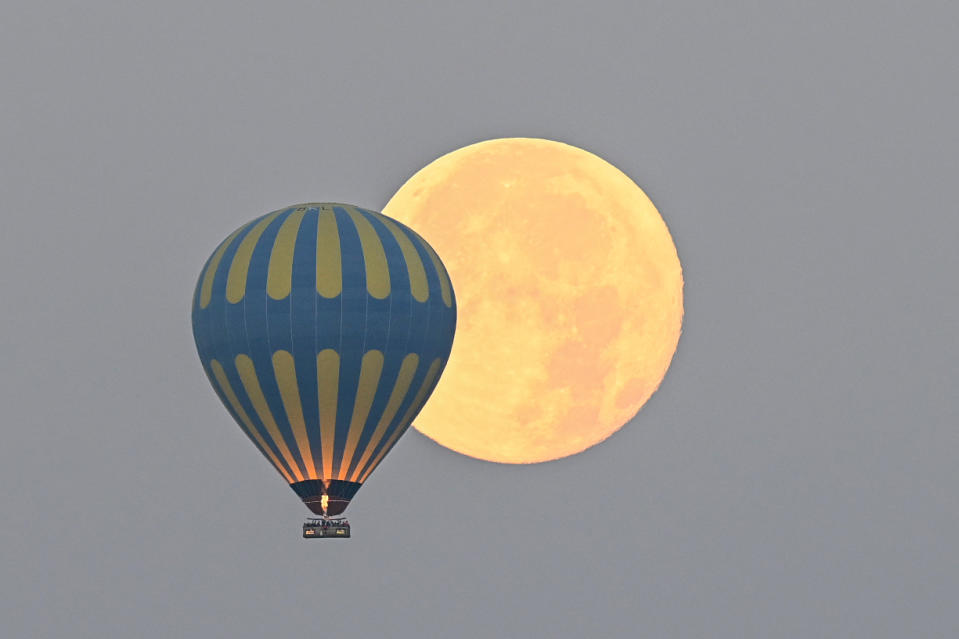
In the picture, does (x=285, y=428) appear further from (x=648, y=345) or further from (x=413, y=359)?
(x=648, y=345)

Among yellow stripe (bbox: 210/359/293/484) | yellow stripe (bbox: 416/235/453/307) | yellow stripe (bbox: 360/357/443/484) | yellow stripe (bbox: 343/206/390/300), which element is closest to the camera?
yellow stripe (bbox: 343/206/390/300)

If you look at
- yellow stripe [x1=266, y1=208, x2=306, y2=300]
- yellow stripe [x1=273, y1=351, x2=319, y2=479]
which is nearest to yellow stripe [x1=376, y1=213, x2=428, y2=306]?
yellow stripe [x1=266, y1=208, x2=306, y2=300]

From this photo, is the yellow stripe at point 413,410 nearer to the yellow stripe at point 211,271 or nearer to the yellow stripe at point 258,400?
the yellow stripe at point 258,400

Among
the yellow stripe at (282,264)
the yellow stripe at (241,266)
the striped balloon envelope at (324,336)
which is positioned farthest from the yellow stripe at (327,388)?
the yellow stripe at (241,266)

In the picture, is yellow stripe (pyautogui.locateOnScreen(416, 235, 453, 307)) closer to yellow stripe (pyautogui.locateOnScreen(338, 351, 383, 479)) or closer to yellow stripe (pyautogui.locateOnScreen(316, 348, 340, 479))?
yellow stripe (pyautogui.locateOnScreen(338, 351, 383, 479))

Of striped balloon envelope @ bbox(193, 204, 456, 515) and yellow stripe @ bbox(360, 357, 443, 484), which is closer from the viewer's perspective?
striped balloon envelope @ bbox(193, 204, 456, 515)

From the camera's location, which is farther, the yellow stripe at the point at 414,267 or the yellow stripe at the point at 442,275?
the yellow stripe at the point at 442,275
